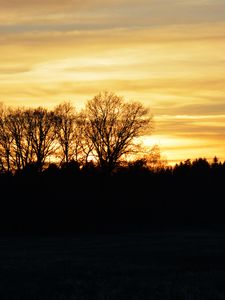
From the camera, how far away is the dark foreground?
23.9 m

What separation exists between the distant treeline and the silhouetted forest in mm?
104

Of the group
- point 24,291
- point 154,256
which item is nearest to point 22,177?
point 154,256

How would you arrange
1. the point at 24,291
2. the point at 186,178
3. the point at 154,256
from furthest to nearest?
the point at 186,178
the point at 154,256
the point at 24,291

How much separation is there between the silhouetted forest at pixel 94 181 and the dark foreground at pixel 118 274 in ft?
94.4

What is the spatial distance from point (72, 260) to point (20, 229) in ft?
119

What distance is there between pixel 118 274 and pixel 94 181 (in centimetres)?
5540

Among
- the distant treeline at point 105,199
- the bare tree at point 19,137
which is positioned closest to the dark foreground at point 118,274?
the distant treeline at point 105,199

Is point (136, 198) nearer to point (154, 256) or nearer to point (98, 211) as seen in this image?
point (98, 211)

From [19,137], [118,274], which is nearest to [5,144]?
[19,137]

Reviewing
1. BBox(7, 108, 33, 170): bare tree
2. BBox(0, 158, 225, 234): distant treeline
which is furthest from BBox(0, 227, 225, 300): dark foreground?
BBox(7, 108, 33, 170): bare tree

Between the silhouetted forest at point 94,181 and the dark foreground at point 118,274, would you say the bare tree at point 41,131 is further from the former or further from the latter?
the dark foreground at point 118,274

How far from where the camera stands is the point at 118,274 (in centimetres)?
3023

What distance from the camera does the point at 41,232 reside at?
73.7 m

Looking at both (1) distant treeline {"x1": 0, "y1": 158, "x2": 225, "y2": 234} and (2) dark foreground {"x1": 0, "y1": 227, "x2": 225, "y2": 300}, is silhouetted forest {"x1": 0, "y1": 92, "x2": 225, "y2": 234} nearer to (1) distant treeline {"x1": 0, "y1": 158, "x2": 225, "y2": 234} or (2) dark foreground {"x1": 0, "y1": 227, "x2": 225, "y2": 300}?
(1) distant treeline {"x1": 0, "y1": 158, "x2": 225, "y2": 234}
